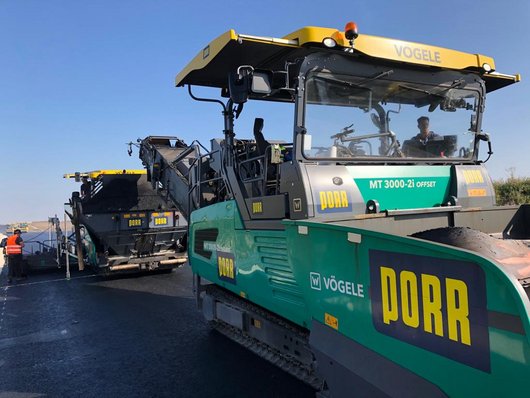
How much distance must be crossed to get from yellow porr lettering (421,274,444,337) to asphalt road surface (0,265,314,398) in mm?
2221

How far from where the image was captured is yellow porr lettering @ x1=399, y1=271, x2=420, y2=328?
1.98 meters

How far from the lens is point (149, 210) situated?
10281 millimetres

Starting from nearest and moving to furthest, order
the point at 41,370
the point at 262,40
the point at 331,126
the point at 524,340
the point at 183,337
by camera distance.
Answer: the point at 524,340
the point at 262,40
the point at 331,126
the point at 41,370
the point at 183,337

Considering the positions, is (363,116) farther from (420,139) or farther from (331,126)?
(420,139)

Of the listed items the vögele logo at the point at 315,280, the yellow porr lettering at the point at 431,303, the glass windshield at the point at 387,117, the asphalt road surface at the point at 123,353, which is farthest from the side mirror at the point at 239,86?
the asphalt road surface at the point at 123,353

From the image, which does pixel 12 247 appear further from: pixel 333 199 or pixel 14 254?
pixel 333 199

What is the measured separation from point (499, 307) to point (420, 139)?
2.55 m

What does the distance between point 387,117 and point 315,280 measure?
176 cm

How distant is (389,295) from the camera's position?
213cm

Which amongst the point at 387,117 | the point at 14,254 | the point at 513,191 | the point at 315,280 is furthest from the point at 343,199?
the point at 513,191

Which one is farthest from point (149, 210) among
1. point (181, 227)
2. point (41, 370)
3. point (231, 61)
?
point (231, 61)

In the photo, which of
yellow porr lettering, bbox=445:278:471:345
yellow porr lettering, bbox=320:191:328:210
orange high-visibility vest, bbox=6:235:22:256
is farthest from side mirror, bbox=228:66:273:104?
orange high-visibility vest, bbox=6:235:22:256

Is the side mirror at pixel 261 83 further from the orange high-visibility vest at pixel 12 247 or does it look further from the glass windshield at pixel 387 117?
the orange high-visibility vest at pixel 12 247

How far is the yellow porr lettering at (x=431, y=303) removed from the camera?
6.14ft
